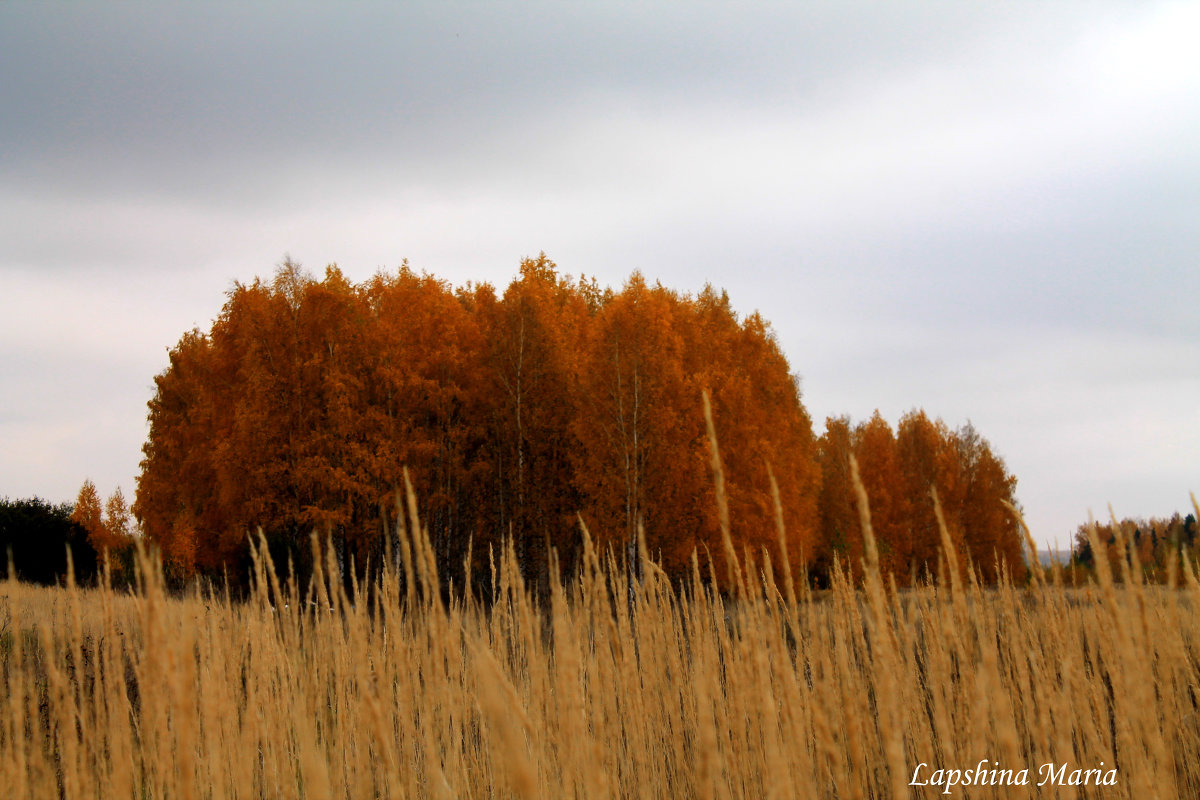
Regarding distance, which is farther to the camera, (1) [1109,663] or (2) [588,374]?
(2) [588,374]

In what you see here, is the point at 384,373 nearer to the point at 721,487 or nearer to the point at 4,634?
the point at 4,634

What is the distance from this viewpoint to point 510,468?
21.4 m

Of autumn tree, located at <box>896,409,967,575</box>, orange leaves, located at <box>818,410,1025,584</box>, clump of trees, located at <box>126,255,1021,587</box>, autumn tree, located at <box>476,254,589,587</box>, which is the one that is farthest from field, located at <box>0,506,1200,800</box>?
autumn tree, located at <box>896,409,967,575</box>

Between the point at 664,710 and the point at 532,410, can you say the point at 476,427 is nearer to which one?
the point at 532,410

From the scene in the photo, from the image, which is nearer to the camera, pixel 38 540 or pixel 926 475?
pixel 38 540

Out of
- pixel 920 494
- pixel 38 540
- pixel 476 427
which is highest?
pixel 476 427

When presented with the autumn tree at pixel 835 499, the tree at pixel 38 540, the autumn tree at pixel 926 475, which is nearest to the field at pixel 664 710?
the tree at pixel 38 540

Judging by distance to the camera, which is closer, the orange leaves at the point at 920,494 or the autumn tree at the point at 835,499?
the orange leaves at the point at 920,494

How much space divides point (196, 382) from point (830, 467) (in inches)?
974

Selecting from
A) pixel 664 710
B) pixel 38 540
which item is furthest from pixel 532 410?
pixel 664 710

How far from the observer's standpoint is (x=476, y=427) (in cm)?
2125

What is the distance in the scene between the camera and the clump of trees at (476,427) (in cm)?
1809

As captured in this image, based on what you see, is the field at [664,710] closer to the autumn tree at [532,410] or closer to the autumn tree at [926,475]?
the autumn tree at [532,410]

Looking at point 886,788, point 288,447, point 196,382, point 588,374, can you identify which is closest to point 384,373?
point 288,447
